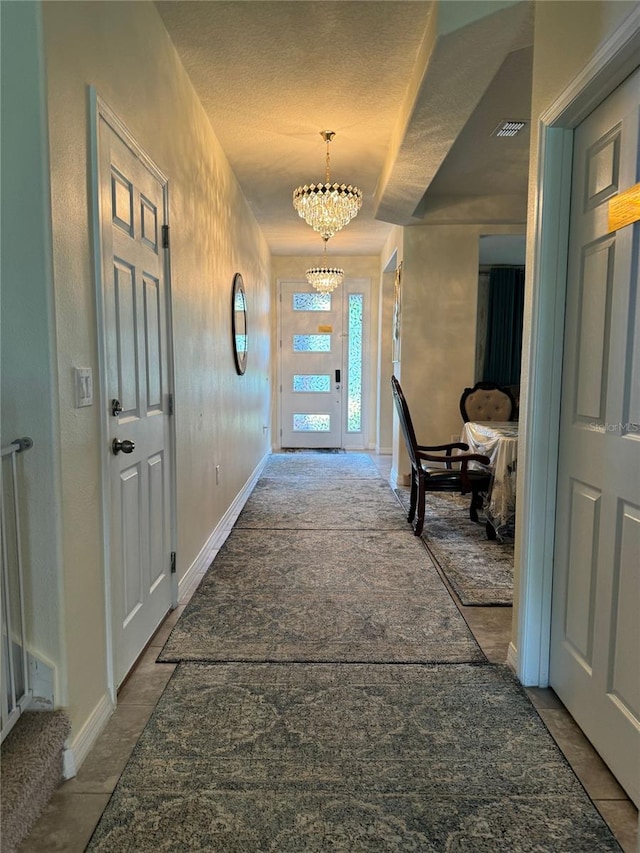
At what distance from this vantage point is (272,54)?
8.11 ft

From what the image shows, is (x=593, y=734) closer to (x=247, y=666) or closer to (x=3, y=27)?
(x=247, y=666)

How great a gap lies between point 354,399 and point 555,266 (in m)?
5.79

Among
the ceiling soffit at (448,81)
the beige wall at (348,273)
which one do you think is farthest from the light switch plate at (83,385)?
the beige wall at (348,273)

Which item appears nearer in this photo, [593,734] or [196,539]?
[593,734]

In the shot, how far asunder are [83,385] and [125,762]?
1122 millimetres

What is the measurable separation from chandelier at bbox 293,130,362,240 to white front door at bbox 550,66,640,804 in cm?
202

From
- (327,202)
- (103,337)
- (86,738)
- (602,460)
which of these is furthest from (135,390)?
(327,202)

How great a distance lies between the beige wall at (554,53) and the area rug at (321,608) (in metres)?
0.48

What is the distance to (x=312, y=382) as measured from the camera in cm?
745

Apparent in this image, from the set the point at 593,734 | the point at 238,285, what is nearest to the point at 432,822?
the point at 593,734

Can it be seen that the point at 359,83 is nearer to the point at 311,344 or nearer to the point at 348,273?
the point at 348,273

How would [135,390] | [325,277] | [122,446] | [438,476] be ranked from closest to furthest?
[122,446] → [135,390] → [438,476] → [325,277]

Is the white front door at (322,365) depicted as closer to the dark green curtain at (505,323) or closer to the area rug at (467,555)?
the dark green curtain at (505,323)

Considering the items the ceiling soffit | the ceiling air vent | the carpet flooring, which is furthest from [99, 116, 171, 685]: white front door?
the ceiling air vent
